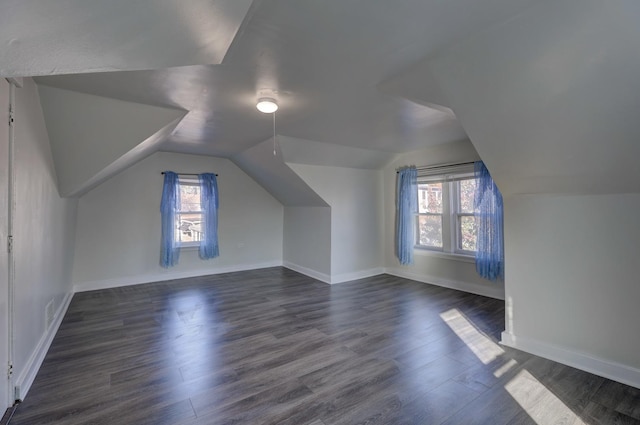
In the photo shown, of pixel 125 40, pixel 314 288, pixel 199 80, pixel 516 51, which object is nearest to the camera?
pixel 125 40

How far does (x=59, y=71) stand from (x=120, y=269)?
4.55 m

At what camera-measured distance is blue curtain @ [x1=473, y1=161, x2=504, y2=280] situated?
12.8 ft

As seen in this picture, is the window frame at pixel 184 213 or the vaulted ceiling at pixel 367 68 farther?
the window frame at pixel 184 213

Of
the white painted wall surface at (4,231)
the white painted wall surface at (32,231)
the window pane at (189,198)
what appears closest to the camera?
the white painted wall surface at (4,231)

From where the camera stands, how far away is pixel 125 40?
40.9 inches

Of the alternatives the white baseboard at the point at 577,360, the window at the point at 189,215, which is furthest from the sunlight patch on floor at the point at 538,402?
the window at the point at 189,215

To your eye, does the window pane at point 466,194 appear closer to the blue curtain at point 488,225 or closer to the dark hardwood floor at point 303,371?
the blue curtain at point 488,225

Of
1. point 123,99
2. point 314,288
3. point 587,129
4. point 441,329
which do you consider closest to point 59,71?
point 123,99

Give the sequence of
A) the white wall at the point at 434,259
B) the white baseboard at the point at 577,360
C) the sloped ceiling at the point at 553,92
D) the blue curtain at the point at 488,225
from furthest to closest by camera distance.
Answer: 1. the white wall at the point at 434,259
2. the blue curtain at the point at 488,225
3. the white baseboard at the point at 577,360
4. the sloped ceiling at the point at 553,92

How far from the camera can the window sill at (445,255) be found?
438cm

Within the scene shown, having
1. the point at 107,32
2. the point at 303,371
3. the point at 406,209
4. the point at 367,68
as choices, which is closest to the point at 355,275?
the point at 406,209

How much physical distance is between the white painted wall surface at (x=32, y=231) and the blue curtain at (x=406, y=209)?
4570 millimetres

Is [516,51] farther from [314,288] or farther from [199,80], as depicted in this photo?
[314,288]

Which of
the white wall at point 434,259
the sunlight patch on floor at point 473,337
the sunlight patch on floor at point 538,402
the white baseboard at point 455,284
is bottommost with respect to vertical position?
the sunlight patch on floor at point 538,402
